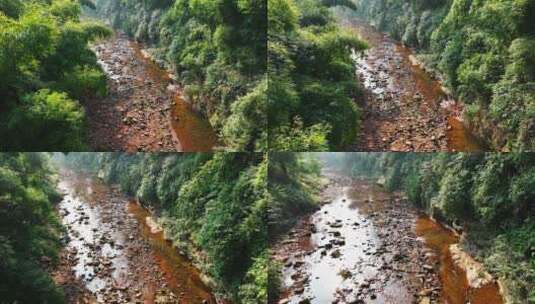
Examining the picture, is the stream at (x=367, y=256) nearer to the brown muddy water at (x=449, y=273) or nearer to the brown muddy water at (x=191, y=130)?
the brown muddy water at (x=449, y=273)

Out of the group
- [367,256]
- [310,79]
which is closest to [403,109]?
[310,79]

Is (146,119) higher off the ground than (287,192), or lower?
higher

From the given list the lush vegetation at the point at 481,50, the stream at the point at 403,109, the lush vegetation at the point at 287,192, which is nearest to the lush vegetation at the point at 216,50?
the lush vegetation at the point at 287,192

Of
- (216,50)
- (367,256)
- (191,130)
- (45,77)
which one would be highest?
(216,50)

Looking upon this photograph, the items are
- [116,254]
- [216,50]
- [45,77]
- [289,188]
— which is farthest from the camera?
[116,254]

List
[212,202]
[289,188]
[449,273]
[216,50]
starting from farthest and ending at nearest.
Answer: [212,202] → [289,188] → [449,273] → [216,50]

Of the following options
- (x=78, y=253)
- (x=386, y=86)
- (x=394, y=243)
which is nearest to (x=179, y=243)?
(x=78, y=253)

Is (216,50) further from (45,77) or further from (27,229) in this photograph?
(27,229)
